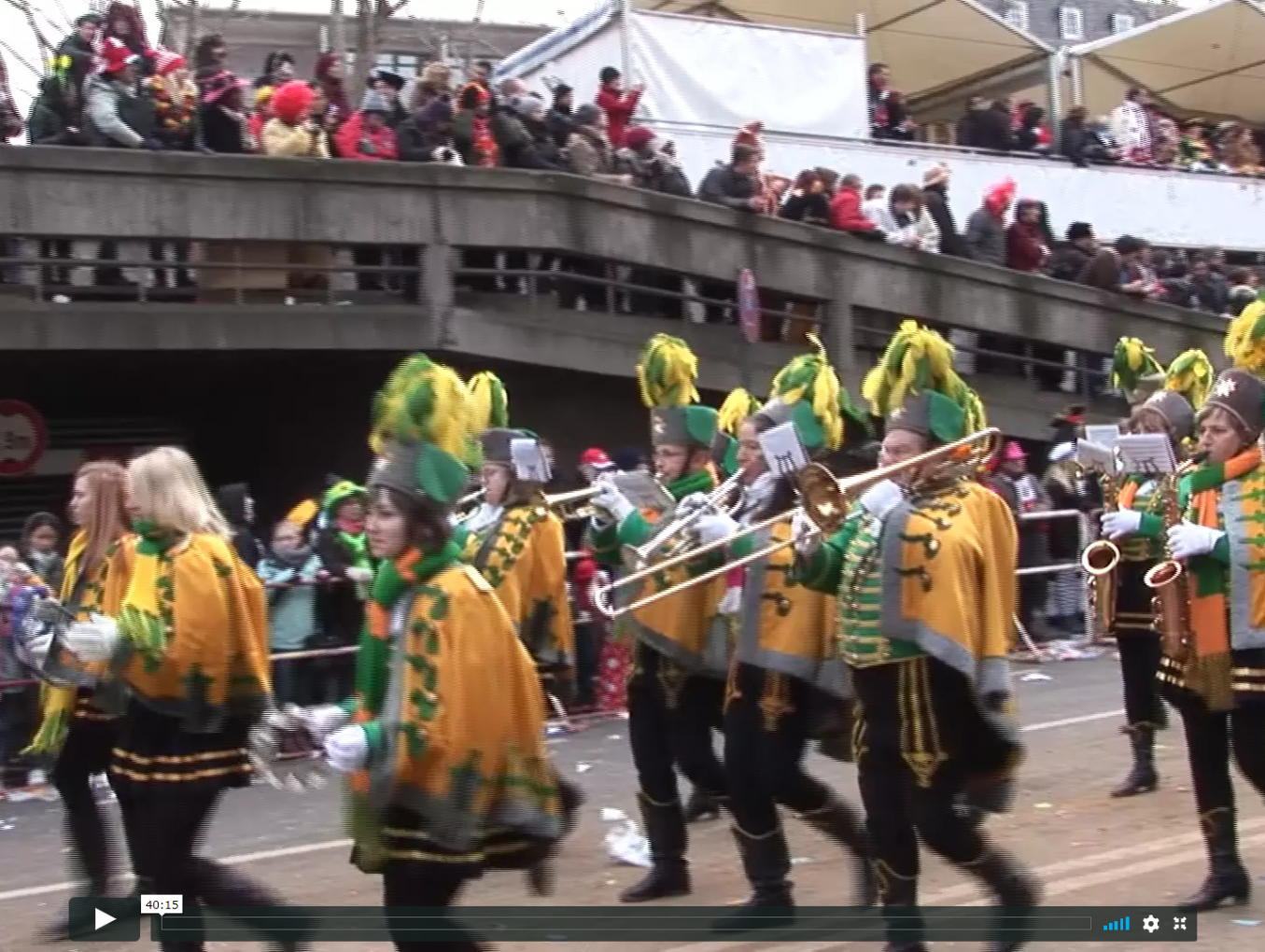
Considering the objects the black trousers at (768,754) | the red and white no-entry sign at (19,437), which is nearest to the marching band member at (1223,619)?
the black trousers at (768,754)

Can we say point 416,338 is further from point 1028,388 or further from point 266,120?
point 1028,388

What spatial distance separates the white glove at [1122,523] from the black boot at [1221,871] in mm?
1019

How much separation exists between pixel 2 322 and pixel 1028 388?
9415 millimetres

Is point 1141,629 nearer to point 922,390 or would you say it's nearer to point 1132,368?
point 1132,368

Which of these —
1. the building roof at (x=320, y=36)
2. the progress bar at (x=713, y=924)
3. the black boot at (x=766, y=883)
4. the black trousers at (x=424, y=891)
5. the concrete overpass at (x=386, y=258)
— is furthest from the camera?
the building roof at (x=320, y=36)

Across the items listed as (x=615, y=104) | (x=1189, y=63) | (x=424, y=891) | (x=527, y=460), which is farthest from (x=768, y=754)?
(x=1189, y=63)

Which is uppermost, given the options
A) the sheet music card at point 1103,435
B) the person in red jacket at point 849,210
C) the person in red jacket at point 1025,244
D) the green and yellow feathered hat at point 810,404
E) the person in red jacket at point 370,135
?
the person in red jacket at point 370,135

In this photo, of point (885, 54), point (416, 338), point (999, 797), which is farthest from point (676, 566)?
point (885, 54)

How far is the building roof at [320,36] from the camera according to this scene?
113 ft

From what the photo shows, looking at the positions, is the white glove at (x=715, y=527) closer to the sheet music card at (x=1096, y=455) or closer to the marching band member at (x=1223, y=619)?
the marching band member at (x=1223, y=619)

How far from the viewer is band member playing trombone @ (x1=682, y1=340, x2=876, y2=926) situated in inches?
254

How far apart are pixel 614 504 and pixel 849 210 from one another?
10409 millimetres

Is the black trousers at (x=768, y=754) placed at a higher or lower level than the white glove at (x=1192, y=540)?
lower

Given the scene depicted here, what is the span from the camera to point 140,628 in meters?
5.70
